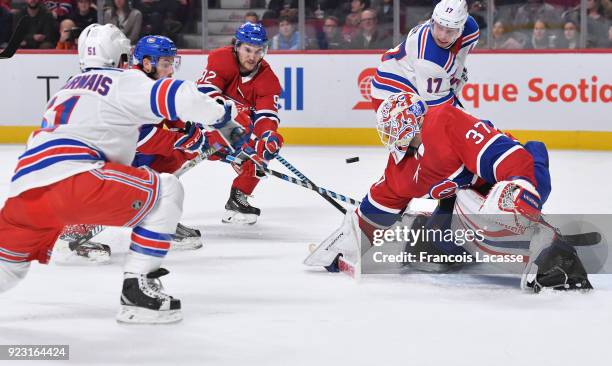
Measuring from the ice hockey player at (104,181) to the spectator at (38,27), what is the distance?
566 cm

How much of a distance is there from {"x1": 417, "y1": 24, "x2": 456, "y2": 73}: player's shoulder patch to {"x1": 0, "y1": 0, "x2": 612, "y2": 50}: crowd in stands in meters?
3.00

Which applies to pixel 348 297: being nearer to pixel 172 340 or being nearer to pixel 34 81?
pixel 172 340

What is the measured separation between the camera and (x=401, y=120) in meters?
3.51

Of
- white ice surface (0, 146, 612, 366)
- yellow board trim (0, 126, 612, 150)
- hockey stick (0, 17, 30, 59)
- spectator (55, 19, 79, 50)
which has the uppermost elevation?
hockey stick (0, 17, 30, 59)

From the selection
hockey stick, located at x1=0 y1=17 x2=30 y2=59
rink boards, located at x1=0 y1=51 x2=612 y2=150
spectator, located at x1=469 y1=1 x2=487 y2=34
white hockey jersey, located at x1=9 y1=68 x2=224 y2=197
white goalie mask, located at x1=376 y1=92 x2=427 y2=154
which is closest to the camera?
white hockey jersey, located at x1=9 y1=68 x2=224 y2=197

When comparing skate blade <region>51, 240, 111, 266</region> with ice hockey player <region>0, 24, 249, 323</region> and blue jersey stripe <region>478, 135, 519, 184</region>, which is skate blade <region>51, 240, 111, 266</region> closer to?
ice hockey player <region>0, 24, 249, 323</region>

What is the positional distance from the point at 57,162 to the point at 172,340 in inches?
22.6

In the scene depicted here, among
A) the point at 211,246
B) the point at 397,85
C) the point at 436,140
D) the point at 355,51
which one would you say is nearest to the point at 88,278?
the point at 211,246

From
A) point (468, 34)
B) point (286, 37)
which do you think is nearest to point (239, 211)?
point (468, 34)

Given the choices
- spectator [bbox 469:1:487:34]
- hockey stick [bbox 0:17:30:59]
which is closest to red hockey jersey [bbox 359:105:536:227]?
hockey stick [bbox 0:17:30:59]

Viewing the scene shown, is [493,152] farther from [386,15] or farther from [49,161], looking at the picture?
[386,15]

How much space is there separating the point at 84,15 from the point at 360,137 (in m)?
2.53

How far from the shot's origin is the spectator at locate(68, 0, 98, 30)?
28.3ft

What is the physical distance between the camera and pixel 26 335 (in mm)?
2924
